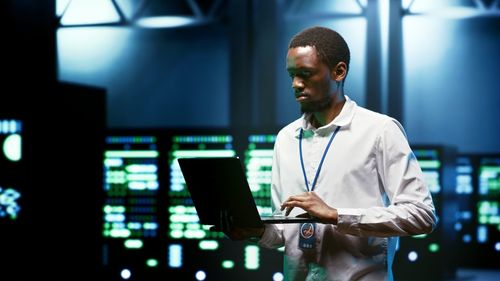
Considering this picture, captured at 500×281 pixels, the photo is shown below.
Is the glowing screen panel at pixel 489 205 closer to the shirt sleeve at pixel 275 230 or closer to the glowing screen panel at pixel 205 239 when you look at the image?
the glowing screen panel at pixel 205 239

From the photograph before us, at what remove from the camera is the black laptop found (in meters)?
1.90

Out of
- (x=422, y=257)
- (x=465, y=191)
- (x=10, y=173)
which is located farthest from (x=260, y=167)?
(x=465, y=191)

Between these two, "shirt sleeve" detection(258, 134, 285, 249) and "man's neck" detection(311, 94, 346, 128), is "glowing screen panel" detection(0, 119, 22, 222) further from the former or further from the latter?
"man's neck" detection(311, 94, 346, 128)

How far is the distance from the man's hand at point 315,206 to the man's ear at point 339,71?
0.32 m

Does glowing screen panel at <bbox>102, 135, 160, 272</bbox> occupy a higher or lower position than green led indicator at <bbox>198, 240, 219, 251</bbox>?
higher

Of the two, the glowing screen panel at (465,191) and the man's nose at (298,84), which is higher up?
the man's nose at (298,84)

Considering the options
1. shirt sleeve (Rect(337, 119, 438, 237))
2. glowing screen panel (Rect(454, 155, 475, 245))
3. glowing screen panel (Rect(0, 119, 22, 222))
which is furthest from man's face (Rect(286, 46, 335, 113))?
glowing screen panel (Rect(454, 155, 475, 245))

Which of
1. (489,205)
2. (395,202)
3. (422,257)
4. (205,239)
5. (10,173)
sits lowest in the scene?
(422,257)

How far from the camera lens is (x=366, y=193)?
195 centimetres

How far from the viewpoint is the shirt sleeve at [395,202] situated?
6.09 feet

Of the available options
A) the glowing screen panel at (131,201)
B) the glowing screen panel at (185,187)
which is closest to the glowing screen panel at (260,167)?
the glowing screen panel at (185,187)

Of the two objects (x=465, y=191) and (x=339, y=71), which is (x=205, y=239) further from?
(x=339, y=71)

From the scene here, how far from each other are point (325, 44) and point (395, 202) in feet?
1.38

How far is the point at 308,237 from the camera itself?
1976 millimetres
